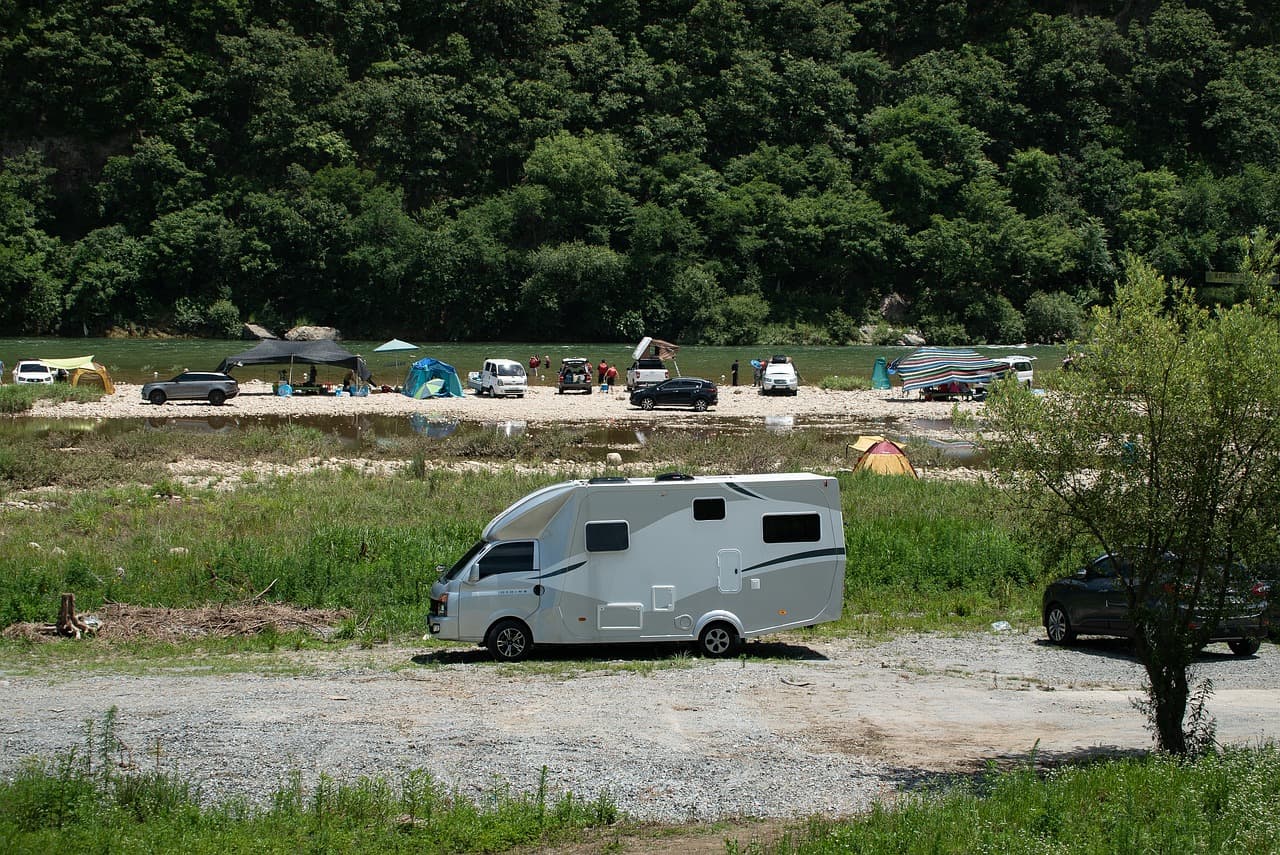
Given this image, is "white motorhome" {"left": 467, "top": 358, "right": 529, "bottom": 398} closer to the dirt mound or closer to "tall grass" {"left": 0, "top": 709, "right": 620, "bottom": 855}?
the dirt mound

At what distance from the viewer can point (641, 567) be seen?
703 inches

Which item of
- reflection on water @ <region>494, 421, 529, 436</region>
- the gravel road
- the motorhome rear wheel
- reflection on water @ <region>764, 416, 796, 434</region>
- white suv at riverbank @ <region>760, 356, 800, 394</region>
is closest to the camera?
the gravel road

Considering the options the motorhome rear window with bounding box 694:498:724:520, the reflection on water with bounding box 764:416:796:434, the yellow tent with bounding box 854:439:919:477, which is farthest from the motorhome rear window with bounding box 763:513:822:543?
the reflection on water with bounding box 764:416:796:434

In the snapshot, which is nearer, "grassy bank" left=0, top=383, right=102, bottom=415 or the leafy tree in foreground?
the leafy tree in foreground

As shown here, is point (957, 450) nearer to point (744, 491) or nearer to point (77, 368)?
point (744, 491)

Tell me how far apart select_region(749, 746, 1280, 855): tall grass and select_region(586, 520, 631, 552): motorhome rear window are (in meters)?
7.48

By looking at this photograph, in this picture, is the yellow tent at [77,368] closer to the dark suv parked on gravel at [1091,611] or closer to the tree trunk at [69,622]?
the tree trunk at [69,622]

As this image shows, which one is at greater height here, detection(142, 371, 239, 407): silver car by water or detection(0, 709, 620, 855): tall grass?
detection(142, 371, 239, 407): silver car by water

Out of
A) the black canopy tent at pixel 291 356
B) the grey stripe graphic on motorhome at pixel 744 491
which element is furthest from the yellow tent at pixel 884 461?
the black canopy tent at pixel 291 356

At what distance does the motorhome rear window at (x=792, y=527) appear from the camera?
59.6 feet

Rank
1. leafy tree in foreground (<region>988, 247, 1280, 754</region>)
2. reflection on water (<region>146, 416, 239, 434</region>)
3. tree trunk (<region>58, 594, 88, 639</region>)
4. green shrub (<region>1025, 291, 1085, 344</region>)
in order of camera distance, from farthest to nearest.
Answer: green shrub (<region>1025, 291, 1085, 344</region>)
reflection on water (<region>146, 416, 239, 434</region>)
tree trunk (<region>58, 594, 88, 639</region>)
leafy tree in foreground (<region>988, 247, 1280, 754</region>)

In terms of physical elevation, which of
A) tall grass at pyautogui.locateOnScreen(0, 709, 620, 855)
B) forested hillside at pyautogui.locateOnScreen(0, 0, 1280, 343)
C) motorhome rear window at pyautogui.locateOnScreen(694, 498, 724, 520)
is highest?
forested hillside at pyautogui.locateOnScreen(0, 0, 1280, 343)

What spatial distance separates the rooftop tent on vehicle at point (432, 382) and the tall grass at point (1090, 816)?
48.6 m

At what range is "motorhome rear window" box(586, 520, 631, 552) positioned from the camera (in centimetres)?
1773
